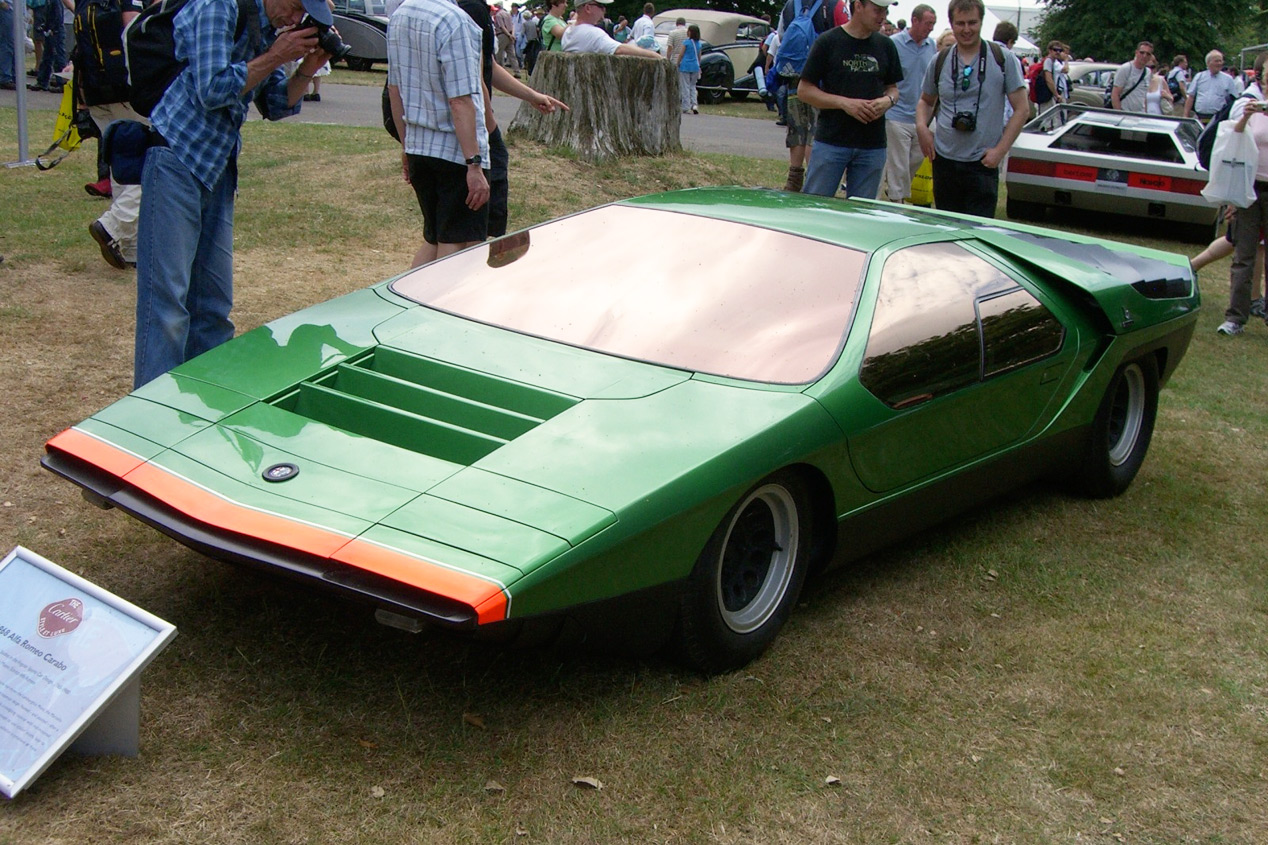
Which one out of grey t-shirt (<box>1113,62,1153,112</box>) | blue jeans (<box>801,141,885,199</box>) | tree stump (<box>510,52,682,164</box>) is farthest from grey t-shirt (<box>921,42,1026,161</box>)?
grey t-shirt (<box>1113,62,1153,112</box>)

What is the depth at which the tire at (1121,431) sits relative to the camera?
476cm

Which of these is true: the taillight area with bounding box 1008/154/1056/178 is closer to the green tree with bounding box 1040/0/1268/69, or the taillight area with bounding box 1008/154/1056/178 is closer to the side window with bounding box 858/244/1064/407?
the side window with bounding box 858/244/1064/407

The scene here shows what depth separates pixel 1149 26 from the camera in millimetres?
43938

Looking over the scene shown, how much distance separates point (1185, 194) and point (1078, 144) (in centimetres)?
102

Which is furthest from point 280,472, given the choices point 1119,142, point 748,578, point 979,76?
point 1119,142

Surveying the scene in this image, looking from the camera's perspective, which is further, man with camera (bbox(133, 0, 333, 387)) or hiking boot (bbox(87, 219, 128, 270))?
hiking boot (bbox(87, 219, 128, 270))

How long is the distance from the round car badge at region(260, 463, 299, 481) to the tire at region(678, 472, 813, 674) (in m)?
0.99

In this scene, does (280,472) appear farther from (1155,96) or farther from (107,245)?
(1155,96)

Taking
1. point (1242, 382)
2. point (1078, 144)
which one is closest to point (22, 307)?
point (1242, 382)

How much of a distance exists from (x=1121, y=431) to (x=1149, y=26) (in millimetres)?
44296

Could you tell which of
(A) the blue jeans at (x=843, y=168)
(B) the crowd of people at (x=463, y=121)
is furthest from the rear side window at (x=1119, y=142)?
(A) the blue jeans at (x=843, y=168)

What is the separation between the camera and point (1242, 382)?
6.82 m

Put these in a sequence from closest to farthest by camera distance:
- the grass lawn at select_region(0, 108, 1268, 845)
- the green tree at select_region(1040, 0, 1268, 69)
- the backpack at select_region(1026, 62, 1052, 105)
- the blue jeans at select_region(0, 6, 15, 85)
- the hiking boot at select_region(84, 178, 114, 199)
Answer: the grass lawn at select_region(0, 108, 1268, 845)
the hiking boot at select_region(84, 178, 114, 199)
the blue jeans at select_region(0, 6, 15, 85)
the backpack at select_region(1026, 62, 1052, 105)
the green tree at select_region(1040, 0, 1268, 69)

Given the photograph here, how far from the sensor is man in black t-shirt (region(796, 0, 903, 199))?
22.7ft
